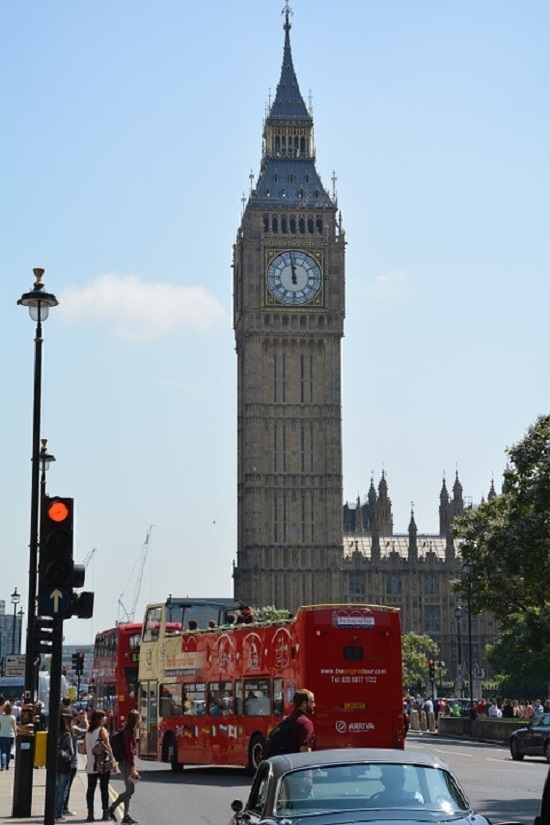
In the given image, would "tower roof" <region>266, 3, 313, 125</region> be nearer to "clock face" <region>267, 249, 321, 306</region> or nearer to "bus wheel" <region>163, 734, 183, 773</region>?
"clock face" <region>267, 249, 321, 306</region>

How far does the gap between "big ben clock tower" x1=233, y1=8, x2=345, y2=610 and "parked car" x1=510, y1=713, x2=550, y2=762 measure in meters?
78.2

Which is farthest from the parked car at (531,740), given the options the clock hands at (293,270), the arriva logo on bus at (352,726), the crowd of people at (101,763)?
the clock hands at (293,270)

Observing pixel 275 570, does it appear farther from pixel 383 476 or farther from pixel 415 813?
pixel 415 813

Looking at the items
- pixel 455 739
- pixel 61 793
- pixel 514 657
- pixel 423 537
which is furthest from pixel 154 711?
pixel 423 537

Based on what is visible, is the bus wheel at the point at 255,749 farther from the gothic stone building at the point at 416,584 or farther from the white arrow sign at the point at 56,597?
the gothic stone building at the point at 416,584

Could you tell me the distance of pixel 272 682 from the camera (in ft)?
90.6

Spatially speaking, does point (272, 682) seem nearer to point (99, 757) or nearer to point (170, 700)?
point (170, 700)

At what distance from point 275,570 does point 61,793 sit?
9496 cm

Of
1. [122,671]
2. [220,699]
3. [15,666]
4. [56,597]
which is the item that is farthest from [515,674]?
[56,597]

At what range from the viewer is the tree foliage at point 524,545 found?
4641 centimetres

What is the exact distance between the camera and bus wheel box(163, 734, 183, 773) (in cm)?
3277

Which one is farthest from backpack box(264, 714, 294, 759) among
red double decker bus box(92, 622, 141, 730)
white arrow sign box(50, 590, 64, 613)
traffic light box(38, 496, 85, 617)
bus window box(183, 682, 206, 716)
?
red double decker bus box(92, 622, 141, 730)

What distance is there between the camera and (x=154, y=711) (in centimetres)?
3428

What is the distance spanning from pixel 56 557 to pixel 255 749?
13024mm
